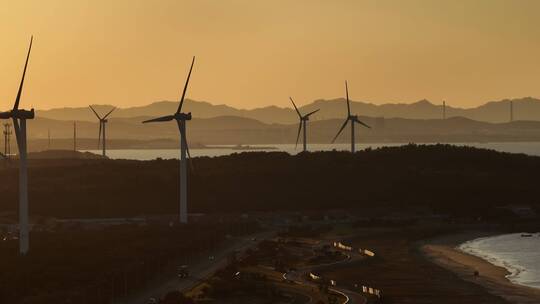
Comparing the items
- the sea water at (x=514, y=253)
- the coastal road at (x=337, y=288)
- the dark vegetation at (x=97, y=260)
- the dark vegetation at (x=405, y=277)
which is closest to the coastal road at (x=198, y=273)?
the dark vegetation at (x=97, y=260)

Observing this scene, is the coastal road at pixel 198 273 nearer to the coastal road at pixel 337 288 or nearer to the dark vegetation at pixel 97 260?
the dark vegetation at pixel 97 260

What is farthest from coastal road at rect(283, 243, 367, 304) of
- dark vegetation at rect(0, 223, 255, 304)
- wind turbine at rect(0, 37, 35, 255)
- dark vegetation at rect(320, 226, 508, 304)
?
wind turbine at rect(0, 37, 35, 255)

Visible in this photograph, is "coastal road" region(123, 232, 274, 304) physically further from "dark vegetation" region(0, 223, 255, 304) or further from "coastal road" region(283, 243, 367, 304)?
"coastal road" region(283, 243, 367, 304)

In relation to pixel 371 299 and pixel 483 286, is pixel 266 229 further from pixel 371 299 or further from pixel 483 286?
pixel 371 299

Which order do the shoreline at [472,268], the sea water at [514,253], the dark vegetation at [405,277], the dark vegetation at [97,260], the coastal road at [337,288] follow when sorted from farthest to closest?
the sea water at [514,253] < the shoreline at [472,268] < the dark vegetation at [405,277] < the dark vegetation at [97,260] < the coastal road at [337,288]

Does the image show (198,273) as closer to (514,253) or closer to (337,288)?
(337,288)

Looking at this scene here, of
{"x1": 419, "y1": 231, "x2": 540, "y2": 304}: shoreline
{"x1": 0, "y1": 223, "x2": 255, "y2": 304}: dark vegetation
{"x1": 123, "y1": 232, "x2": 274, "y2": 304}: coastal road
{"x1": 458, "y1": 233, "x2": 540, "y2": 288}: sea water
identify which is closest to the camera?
{"x1": 0, "y1": 223, "x2": 255, "y2": 304}: dark vegetation
